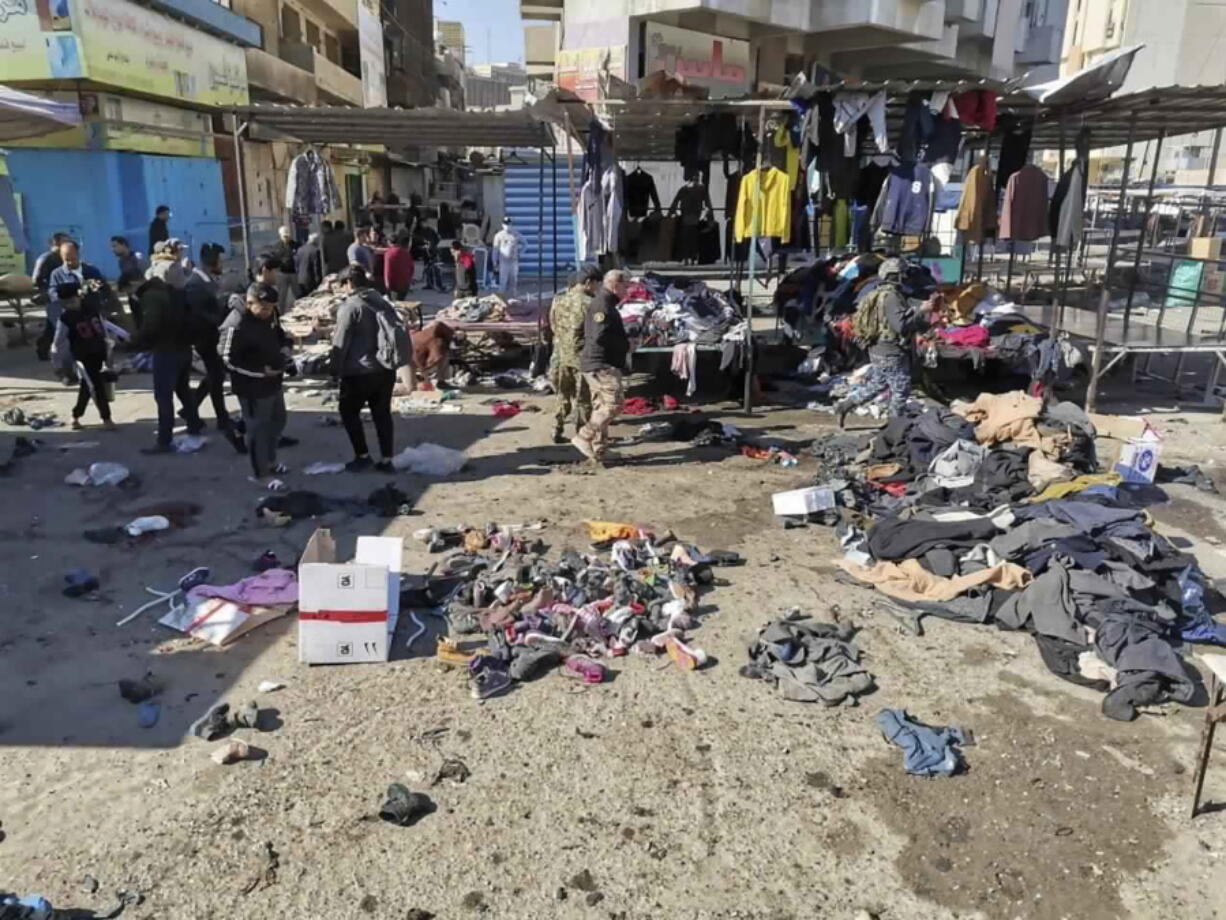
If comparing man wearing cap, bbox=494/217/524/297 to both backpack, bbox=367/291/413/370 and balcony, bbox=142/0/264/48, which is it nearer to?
balcony, bbox=142/0/264/48

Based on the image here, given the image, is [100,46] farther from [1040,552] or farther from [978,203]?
[1040,552]

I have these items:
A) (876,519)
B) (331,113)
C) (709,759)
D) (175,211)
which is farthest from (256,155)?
(709,759)

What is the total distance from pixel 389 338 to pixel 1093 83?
7998 millimetres

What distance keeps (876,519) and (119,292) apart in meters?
14.3

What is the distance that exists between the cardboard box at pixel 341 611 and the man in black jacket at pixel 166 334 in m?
4.53

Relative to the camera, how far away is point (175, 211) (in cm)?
2203

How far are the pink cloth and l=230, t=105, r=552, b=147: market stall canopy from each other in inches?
233

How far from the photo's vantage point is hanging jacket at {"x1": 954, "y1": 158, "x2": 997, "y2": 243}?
12.8 metres

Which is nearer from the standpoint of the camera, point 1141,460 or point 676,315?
point 1141,460

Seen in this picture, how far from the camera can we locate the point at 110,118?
1962 cm

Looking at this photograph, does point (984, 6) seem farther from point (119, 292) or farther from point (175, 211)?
point (119, 292)

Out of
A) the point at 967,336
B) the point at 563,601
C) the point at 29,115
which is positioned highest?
the point at 29,115

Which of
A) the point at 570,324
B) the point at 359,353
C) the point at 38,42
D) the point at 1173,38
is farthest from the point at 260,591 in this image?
the point at 1173,38

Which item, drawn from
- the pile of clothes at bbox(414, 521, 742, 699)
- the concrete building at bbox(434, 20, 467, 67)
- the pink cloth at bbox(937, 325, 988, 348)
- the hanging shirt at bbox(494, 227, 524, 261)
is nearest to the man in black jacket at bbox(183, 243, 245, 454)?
the pile of clothes at bbox(414, 521, 742, 699)
